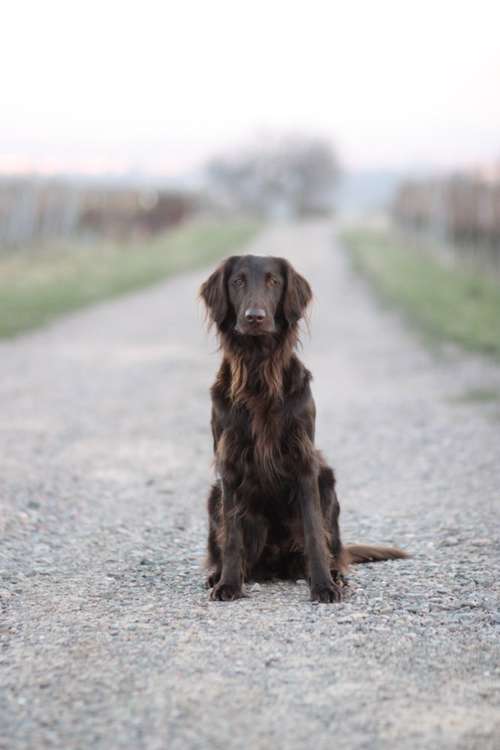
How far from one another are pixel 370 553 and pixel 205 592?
1.06 m

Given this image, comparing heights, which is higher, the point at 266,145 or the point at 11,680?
the point at 266,145

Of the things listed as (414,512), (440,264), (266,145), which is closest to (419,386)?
(414,512)

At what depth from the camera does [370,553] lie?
561 centimetres

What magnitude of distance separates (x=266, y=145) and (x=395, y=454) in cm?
10766

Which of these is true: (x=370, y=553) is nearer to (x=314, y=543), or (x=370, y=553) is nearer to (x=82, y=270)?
(x=314, y=543)

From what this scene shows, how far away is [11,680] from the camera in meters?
3.77

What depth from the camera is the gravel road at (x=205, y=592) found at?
3.41 metres

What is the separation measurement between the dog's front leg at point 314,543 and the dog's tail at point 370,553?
0.64 metres

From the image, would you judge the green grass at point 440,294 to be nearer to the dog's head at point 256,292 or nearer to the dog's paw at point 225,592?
the dog's head at point 256,292

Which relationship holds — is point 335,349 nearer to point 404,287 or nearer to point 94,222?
point 404,287

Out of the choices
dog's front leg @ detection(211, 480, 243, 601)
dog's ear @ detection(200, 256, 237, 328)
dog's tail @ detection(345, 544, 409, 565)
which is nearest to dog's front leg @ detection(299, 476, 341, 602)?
dog's front leg @ detection(211, 480, 243, 601)

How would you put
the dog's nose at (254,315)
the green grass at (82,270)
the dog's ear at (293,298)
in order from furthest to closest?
1. the green grass at (82,270)
2. the dog's ear at (293,298)
3. the dog's nose at (254,315)

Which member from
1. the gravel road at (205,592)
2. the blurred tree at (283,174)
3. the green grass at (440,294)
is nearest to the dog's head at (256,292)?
the gravel road at (205,592)

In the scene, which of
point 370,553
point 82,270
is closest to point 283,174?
point 82,270
